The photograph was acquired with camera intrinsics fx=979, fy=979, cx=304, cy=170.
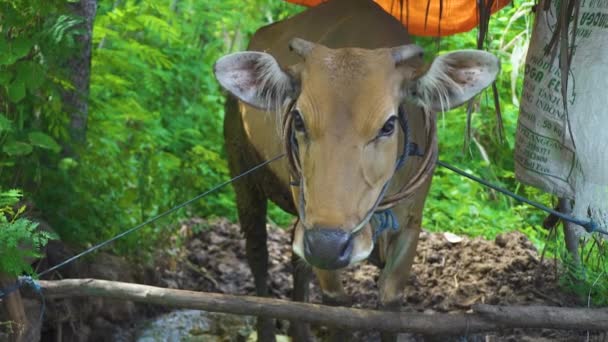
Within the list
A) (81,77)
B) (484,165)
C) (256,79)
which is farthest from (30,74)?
(484,165)

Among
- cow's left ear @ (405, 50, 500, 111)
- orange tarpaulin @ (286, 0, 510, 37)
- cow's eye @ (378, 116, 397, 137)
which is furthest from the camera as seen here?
orange tarpaulin @ (286, 0, 510, 37)

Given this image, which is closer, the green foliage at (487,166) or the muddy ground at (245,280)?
the muddy ground at (245,280)

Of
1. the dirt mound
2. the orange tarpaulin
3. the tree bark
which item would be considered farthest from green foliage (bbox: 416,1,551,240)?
the tree bark

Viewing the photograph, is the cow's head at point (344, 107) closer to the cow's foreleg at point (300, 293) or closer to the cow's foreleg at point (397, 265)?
the cow's foreleg at point (397, 265)

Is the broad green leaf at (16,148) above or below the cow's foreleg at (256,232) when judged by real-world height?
above

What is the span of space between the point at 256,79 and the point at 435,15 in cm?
223

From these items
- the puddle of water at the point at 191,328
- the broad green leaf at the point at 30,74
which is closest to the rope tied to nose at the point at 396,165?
the broad green leaf at the point at 30,74

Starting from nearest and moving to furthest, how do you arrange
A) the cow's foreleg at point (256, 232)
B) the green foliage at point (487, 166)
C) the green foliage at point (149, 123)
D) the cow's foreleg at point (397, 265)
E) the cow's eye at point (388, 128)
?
the cow's eye at point (388, 128) < the cow's foreleg at point (397, 265) < the green foliage at point (149, 123) < the cow's foreleg at point (256, 232) < the green foliage at point (487, 166)

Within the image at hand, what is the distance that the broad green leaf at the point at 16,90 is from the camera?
4.71 meters

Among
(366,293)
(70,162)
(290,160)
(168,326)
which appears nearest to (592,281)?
(366,293)

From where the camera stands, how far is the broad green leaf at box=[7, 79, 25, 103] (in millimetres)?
4707

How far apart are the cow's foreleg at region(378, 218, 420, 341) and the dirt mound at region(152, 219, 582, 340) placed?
1.04 m

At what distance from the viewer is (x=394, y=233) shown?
4.82 m

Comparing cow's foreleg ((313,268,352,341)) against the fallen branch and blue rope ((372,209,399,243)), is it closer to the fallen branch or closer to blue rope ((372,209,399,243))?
blue rope ((372,209,399,243))
